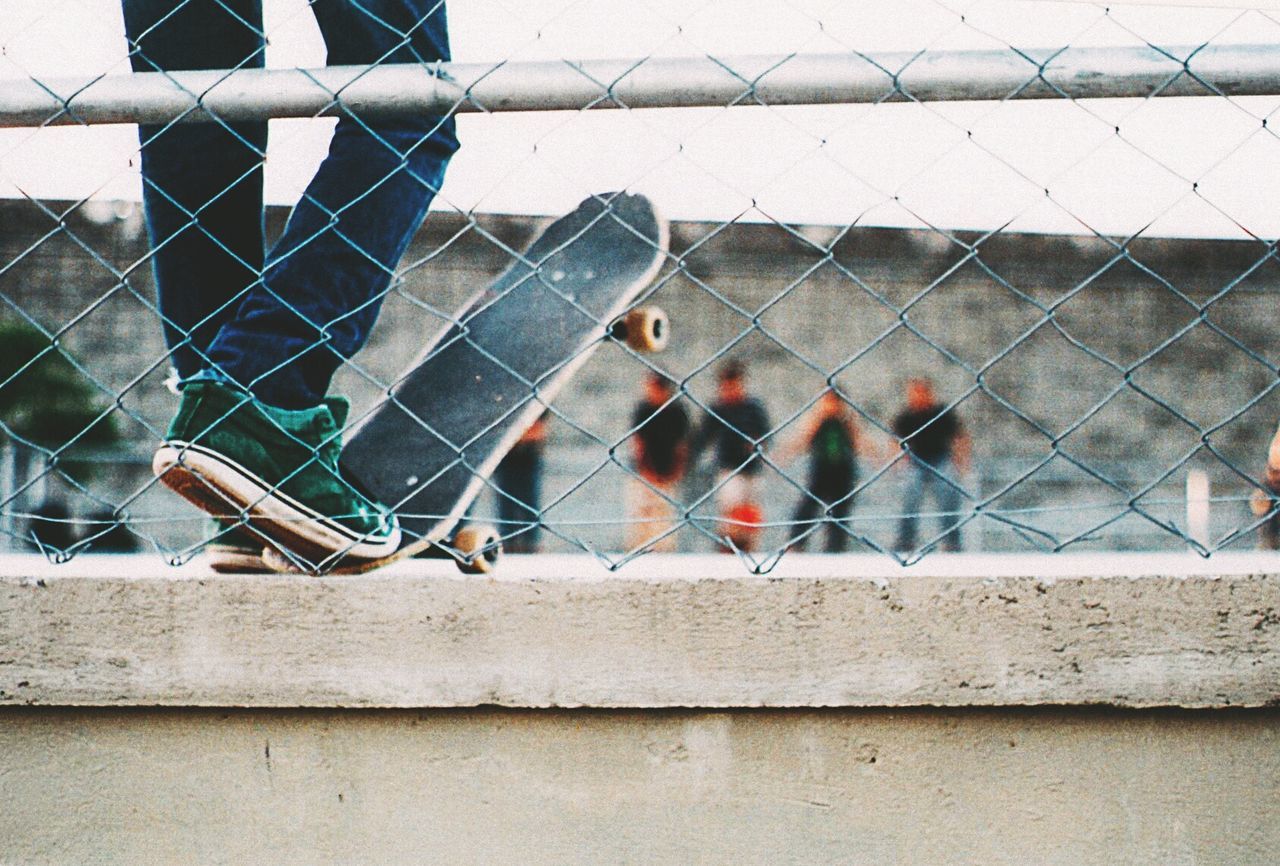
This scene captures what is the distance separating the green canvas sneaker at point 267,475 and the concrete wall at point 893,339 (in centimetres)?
867

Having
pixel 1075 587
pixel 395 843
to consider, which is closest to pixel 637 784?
pixel 395 843

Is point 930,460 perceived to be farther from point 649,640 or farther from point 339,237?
point 649,640

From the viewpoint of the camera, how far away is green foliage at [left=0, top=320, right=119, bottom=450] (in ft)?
29.5

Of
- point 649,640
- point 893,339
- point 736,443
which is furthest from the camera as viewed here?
point 893,339

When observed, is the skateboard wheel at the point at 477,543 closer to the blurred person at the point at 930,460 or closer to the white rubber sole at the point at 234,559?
the white rubber sole at the point at 234,559

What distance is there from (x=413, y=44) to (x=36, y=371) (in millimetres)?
8793

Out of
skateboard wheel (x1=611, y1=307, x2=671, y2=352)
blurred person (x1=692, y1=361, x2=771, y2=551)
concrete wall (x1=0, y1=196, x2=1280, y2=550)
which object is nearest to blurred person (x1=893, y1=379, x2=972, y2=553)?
blurred person (x1=692, y1=361, x2=771, y2=551)

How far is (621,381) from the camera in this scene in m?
11.4

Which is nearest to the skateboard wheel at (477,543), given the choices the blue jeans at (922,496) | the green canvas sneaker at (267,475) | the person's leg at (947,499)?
the green canvas sneaker at (267,475)

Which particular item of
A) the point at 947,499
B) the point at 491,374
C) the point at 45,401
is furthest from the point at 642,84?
the point at 45,401

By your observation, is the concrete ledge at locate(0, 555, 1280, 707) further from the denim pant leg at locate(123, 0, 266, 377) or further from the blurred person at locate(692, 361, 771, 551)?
the blurred person at locate(692, 361, 771, 551)

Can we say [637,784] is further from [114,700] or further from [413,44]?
[413,44]

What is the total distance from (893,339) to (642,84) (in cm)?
1071

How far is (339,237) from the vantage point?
1.44m
